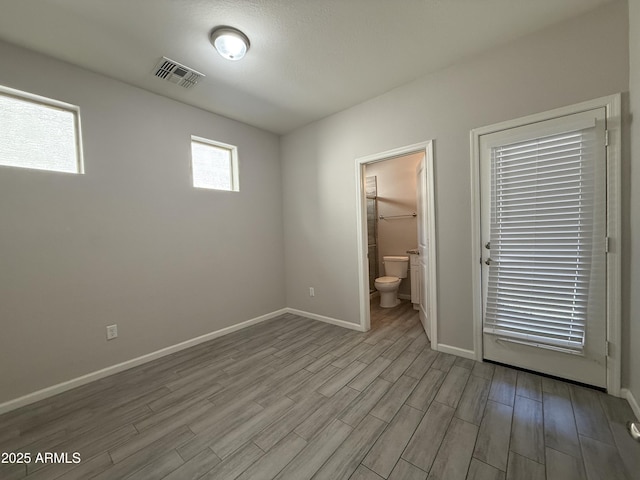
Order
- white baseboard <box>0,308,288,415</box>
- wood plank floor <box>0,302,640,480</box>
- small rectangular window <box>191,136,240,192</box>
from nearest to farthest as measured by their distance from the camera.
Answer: wood plank floor <box>0,302,640,480</box>, white baseboard <box>0,308,288,415</box>, small rectangular window <box>191,136,240,192</box>

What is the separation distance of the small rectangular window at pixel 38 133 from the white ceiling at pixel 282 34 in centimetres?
27

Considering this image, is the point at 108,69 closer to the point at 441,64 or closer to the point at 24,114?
the point at 24,114

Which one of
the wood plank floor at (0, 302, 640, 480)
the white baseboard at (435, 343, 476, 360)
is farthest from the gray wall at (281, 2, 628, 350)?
the wood plank floor at (0, 302, 640, 480)

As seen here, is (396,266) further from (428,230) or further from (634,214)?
(634,214)

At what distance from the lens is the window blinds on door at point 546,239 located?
1.75m

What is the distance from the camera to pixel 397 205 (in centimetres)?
453

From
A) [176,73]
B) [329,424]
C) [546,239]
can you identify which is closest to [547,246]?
[546,239]

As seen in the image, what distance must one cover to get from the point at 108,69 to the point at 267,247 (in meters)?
2.44

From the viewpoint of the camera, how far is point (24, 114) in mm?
1972

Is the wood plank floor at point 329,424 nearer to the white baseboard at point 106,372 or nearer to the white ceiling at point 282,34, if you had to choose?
the white baseboard at point 106,372

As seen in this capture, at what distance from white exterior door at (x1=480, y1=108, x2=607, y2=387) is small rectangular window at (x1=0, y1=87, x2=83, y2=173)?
3584mm

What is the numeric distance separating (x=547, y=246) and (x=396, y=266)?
2394 mm

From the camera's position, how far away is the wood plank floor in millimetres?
1283

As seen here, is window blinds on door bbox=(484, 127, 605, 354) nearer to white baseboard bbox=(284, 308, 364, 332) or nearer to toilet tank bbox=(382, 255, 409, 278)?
white baseboard bbox=(284, 308, 364, 332)
